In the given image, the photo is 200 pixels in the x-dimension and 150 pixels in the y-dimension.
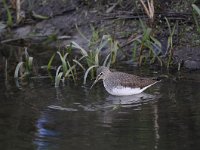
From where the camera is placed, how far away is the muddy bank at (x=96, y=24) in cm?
1203

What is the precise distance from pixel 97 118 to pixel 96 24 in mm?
4849

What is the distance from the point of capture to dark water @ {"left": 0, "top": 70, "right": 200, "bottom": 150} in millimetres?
7723

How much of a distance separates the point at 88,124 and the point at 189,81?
2614 mm

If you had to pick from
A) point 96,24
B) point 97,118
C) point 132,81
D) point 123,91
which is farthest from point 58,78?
Answer: point 96,24

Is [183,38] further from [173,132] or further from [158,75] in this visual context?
[173,132]

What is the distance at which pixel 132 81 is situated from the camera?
32.8 ft

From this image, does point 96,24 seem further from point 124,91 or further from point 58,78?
point 124,91

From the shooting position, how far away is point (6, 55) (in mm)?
12969

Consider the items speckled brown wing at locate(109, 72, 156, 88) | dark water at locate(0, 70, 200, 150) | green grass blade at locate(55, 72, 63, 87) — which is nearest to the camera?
dark water at locate(0, 70, 200, 150)

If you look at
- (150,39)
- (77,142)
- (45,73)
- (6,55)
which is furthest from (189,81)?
(6,55)

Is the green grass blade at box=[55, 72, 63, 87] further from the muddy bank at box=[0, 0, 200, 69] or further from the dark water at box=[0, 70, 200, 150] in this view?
the muddy bank at box=[0, 0, 200, 69]

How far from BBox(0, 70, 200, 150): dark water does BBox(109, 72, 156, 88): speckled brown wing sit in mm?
179

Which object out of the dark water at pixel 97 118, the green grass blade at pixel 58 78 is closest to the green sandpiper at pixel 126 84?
the dark water at pixel 97 118

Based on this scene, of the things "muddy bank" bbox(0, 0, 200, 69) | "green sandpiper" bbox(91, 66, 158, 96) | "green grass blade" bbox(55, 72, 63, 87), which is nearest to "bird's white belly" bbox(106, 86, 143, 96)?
"green sandpiper" bbox(91, 66, 158, 96)
